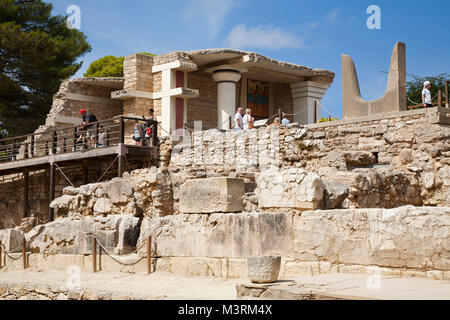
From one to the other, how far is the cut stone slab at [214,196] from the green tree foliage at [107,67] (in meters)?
25.9

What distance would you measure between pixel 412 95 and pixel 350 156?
21574 millimetres

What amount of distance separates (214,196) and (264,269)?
8.31 ft

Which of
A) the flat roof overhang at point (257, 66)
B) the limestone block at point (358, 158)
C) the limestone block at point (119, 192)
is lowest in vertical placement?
the limestone block at point (119, 192)

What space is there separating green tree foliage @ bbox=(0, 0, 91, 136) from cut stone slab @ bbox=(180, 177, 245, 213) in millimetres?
20647

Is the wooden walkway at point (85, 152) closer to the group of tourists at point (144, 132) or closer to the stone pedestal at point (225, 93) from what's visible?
the group of tourists at point (144, 132)

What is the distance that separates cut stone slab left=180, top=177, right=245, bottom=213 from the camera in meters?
8.37

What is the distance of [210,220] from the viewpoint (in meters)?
8.45

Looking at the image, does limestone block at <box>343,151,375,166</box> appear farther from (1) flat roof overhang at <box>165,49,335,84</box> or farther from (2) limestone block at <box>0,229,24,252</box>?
(1) flat roof overhang at <box>165,49,335,84</box>

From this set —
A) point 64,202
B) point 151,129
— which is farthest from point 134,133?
point 64,202

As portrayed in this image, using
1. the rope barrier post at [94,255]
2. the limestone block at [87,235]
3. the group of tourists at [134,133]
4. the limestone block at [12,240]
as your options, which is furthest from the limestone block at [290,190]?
the group of tourists at [134,133]

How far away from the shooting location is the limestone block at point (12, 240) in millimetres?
12586

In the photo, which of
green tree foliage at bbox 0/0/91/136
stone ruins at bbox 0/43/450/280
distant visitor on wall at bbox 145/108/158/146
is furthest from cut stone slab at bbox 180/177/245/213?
green tree foliage at bbox 0/0/91/136
